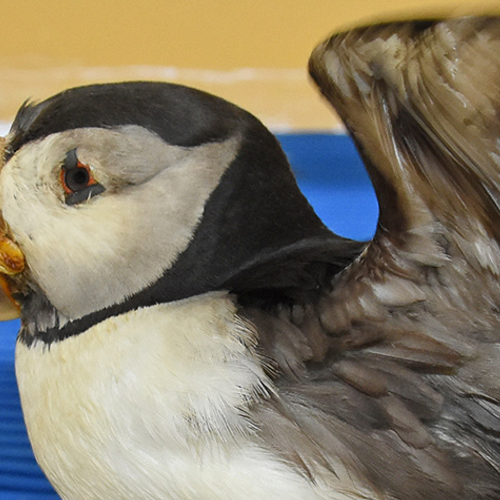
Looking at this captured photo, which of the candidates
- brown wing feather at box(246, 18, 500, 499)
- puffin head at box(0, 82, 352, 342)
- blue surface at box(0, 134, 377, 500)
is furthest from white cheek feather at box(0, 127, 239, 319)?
blue surface at box(0, 134, 377, 500)

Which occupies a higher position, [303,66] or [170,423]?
[303,66]

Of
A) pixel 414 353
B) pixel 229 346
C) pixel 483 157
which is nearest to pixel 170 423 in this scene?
pixel 229 346

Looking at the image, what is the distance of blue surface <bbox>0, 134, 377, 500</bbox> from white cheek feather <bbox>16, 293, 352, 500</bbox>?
38 centimetres

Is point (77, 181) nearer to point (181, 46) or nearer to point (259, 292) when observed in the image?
point (259, 292)

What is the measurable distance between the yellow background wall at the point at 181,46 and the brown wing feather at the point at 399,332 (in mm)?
1320

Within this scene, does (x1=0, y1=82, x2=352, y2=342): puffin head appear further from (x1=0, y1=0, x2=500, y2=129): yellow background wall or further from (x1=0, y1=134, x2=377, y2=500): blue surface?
(x1=0, y1=0, x2=500, y2=129): yellow background wall

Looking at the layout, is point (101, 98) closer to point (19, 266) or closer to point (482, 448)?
point (19, 266)

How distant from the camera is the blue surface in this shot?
1.14 m

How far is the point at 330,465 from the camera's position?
644 mm

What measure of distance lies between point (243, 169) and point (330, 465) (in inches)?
11.2

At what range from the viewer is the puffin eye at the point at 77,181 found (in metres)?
0.71

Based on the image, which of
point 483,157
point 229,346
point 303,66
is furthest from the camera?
point 303,66

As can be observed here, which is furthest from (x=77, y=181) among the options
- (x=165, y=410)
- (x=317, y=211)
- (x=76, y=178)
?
(x=317, y=211)

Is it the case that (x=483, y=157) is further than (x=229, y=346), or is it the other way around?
(x=229, y=346)
